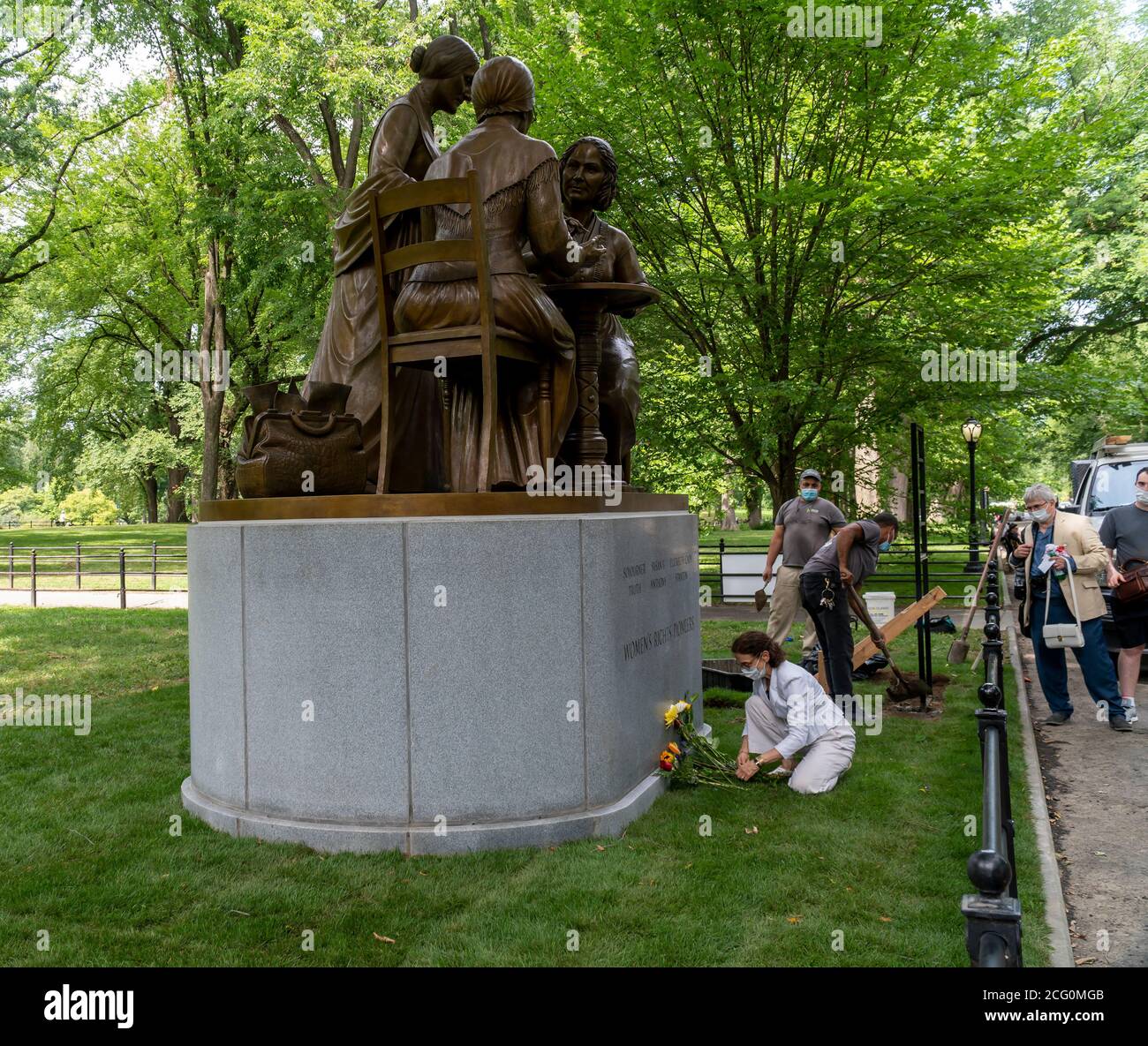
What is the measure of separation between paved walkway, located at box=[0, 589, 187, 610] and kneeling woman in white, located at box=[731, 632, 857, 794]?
1541cm

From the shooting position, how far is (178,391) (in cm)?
3600

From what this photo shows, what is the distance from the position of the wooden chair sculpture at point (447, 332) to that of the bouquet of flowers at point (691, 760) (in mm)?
1968

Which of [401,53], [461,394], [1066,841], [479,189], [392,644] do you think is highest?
[401,53]

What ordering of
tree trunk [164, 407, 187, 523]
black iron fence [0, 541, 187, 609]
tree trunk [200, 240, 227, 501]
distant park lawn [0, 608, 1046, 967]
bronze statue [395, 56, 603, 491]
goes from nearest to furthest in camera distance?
distant park lawn [0, 608, 1046, 967]
bronze statue [395, 56, 603, 491]
black iron fence [0, 541, 187, 609]
tree trunk [200, 240, 227, 501]
tree trunk [164, 407, 187, 523]

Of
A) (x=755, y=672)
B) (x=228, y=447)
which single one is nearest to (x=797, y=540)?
(x=755, y=672)

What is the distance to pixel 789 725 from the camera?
6664 mm

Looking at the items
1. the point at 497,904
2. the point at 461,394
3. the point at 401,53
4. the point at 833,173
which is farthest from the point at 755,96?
the point at 497,904

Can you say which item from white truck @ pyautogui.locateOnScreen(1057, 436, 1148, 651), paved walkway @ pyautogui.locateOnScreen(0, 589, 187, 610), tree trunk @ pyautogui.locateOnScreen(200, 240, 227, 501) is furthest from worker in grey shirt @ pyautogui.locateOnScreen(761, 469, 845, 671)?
tree trunk @ pyautogui.locateOnScreen(200, 240, 227, 501)

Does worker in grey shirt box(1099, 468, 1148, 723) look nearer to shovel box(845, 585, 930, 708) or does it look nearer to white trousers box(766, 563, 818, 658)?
shovel box(845, 585, 930, 708)

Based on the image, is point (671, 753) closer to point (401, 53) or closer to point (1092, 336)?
point (401, 53)

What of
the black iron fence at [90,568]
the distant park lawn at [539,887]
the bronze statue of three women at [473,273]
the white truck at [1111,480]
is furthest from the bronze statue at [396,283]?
the black iron fence at [90,568]

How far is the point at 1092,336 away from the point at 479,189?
91.7 ft

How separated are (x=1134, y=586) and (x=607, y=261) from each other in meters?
5.56

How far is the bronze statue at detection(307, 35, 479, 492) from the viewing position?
22.1ft
